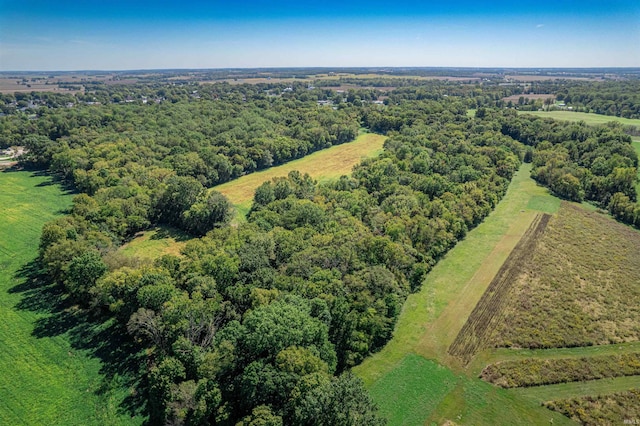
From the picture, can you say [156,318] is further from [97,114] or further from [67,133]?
[97,114]

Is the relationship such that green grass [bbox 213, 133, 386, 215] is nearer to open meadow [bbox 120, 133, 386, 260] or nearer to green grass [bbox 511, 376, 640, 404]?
open meadow [bbox 120, 133, 386, 260]

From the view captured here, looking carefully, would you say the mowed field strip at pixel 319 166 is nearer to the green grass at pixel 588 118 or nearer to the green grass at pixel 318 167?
the green grass at pixel 318 167

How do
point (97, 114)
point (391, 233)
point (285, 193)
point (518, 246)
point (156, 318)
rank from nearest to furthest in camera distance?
point (156, 318) → point (391, 233) → point (518, 246) → point (285, 193) → point (97, 114)

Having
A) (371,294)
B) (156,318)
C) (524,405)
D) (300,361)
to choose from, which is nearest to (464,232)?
(371,294)

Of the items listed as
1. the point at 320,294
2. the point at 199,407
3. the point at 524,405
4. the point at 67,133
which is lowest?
the point at 524,405

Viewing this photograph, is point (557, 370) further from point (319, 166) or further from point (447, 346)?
point (319, 166)

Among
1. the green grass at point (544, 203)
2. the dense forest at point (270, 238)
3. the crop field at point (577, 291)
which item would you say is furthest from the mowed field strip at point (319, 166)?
the crop field at point (577, 291)

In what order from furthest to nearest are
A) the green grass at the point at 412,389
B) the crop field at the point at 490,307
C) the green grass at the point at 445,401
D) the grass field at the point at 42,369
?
the crop field at the point at 490,307 → the green grass at the point at 412,389 → the grass field at the point at 42,369 → the green grass at the point at 445,401
